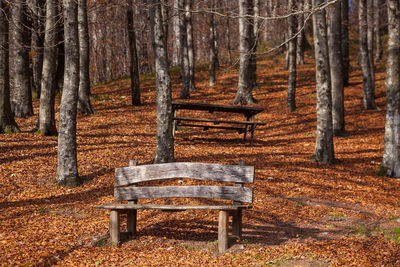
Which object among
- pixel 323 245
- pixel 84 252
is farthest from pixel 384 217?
pixel 84 252

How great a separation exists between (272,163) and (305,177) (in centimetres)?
124

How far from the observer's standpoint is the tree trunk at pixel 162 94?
30.4 feet

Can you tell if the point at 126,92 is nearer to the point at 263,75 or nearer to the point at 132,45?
the point at 132,45

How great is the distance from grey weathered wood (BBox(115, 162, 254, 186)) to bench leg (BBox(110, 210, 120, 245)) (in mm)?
535

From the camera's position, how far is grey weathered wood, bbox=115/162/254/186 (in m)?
5.77

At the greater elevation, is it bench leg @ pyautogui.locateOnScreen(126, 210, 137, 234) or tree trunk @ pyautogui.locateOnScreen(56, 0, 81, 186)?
tree trunk @ pyautogui.locateOnScreen(56, 0, 81, 186)

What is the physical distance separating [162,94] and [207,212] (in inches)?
127

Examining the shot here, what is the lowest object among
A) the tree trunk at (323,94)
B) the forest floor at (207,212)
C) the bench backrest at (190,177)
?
the forest floor at (207,212)

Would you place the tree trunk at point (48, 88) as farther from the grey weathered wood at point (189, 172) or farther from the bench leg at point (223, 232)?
the bench leg at point (223, 232)

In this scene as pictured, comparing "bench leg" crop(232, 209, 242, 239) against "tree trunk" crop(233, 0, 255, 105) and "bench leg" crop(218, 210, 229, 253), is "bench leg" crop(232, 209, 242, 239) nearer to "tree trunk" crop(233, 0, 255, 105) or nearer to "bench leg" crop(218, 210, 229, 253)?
"bench leg" crop(218, 210, 229, 253)

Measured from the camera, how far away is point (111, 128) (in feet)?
45.9

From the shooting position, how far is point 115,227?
19.3 feet

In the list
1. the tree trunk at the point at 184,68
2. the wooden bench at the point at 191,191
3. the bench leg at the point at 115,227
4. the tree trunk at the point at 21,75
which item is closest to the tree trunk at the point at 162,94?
the wooden bench at the point at 191,191

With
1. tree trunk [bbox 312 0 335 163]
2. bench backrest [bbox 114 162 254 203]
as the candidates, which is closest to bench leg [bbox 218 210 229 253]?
bench backrest [bbox 114 162 254 203]
